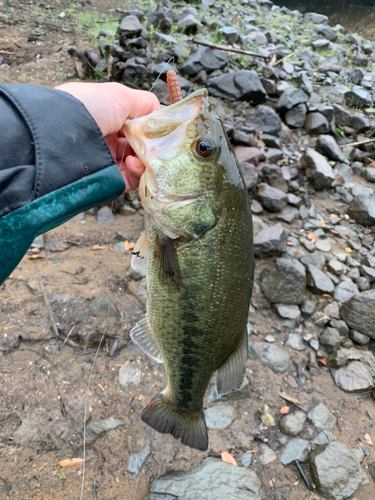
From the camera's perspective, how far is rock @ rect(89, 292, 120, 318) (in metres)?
3.77

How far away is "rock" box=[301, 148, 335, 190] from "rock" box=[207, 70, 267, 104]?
1.90 meters

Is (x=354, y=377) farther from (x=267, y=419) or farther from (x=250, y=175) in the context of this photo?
(x=250, y=175)

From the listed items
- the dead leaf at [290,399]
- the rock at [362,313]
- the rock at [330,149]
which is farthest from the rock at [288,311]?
the rock at [330,149]

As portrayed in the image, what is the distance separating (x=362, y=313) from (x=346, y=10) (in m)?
24.8

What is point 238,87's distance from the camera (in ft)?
24.4

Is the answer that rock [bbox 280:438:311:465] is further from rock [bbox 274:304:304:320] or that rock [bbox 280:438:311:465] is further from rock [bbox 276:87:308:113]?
rock [bbox 276:87:308:113]

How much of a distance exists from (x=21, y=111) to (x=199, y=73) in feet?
22.3

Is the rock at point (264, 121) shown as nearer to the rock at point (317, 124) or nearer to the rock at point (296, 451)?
the rock at point (317, 124)

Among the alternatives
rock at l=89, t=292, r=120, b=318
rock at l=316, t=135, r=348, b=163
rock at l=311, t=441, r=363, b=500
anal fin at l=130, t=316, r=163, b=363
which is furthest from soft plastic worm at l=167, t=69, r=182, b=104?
rock at l=316, t=135, r=348, b=163

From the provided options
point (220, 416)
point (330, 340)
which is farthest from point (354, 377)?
point (220, 416)

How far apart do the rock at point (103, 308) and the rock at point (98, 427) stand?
1055mm

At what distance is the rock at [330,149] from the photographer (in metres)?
6.78

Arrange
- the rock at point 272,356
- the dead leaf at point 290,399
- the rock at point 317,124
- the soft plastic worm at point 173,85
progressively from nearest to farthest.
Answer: the soft plastic worm at point 173,85 → the dead leaf at point 290,399 → the rock at point 272,356 → the rock at point 317,124

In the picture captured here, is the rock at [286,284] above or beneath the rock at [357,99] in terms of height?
beneath
